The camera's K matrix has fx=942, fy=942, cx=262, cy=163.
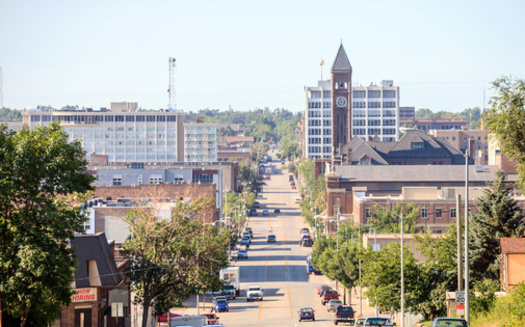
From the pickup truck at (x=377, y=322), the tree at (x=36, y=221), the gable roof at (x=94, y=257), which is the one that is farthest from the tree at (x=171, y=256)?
the tree at (x=36, y=221)

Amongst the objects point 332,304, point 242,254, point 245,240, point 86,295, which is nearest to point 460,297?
point 86,295

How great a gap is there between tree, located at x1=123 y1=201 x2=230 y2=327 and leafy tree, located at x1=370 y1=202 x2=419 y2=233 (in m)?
55.5

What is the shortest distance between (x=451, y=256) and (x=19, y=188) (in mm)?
32977

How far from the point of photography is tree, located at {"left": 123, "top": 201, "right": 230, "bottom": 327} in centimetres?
5325

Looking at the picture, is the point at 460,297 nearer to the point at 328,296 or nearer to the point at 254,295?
the point at 328,296

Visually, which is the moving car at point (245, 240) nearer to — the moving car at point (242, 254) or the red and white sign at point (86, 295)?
the moving car at point (242, 254)

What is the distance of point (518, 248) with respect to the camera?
48594 millimetres

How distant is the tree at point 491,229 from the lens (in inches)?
2275

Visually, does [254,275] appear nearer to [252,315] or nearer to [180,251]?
[252,315]

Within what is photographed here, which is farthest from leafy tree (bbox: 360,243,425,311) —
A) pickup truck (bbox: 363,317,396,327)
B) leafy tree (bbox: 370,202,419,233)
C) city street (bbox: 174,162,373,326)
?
leafy tree (bbox: 370,202,419,233)

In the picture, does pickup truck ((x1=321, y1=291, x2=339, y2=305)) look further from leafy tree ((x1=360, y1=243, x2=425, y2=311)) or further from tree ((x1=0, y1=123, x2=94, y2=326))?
tree ((x1=0, y1=123, x2=94, y2=326))

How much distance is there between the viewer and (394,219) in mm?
119875

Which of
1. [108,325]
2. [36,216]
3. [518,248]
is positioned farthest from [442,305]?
[36,216]

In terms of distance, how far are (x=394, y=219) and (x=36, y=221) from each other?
88594 mm
